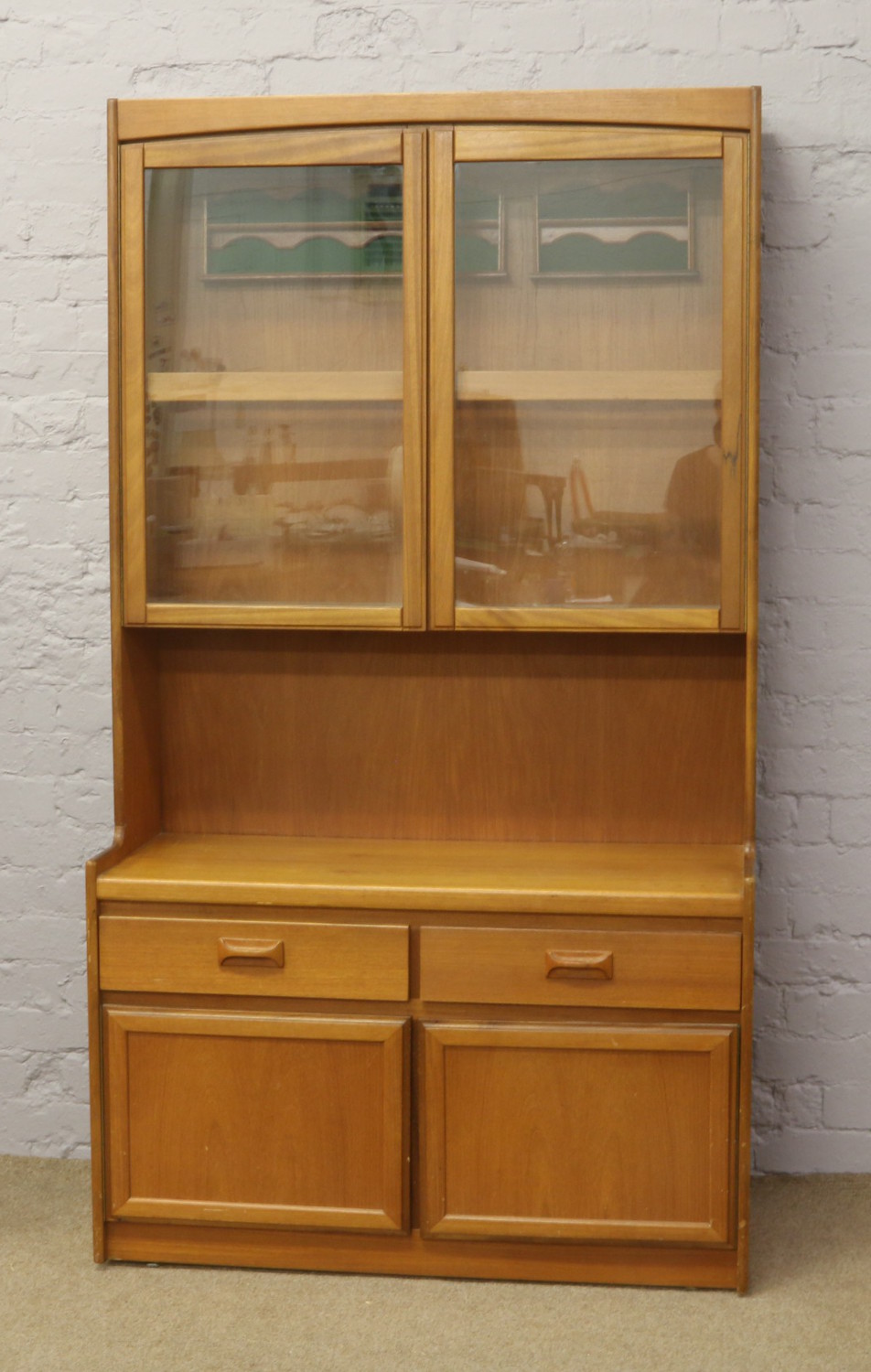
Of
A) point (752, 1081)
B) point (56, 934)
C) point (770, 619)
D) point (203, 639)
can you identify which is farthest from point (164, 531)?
point (752, 1081)

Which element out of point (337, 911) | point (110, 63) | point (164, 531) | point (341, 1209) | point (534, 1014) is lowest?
point (341, 1209)

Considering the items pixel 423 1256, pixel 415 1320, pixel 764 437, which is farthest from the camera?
pixel 764 437

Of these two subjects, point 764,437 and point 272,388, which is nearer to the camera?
point 272,388

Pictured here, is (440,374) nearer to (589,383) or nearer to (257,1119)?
(589,383)

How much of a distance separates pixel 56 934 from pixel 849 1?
2.34 m

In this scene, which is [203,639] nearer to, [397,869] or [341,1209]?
[397,869]

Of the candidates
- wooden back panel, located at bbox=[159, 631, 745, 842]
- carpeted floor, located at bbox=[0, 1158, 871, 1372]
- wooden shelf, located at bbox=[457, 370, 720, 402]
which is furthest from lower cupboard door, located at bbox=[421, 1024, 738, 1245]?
wooden shelf, located at bbox=[457, 370, 720, 402]

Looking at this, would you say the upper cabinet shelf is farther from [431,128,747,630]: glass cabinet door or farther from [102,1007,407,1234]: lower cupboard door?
[102,1007,407,1234]: lower cupboard door

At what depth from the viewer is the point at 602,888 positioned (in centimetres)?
211

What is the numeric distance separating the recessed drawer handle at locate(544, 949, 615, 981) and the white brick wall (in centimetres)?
56

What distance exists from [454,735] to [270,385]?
0.72 m

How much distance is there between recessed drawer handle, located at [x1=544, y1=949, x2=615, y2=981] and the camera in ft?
6.85

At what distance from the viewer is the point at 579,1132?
2.11 m

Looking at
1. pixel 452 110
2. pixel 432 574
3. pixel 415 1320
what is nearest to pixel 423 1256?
pixel 415 1320
